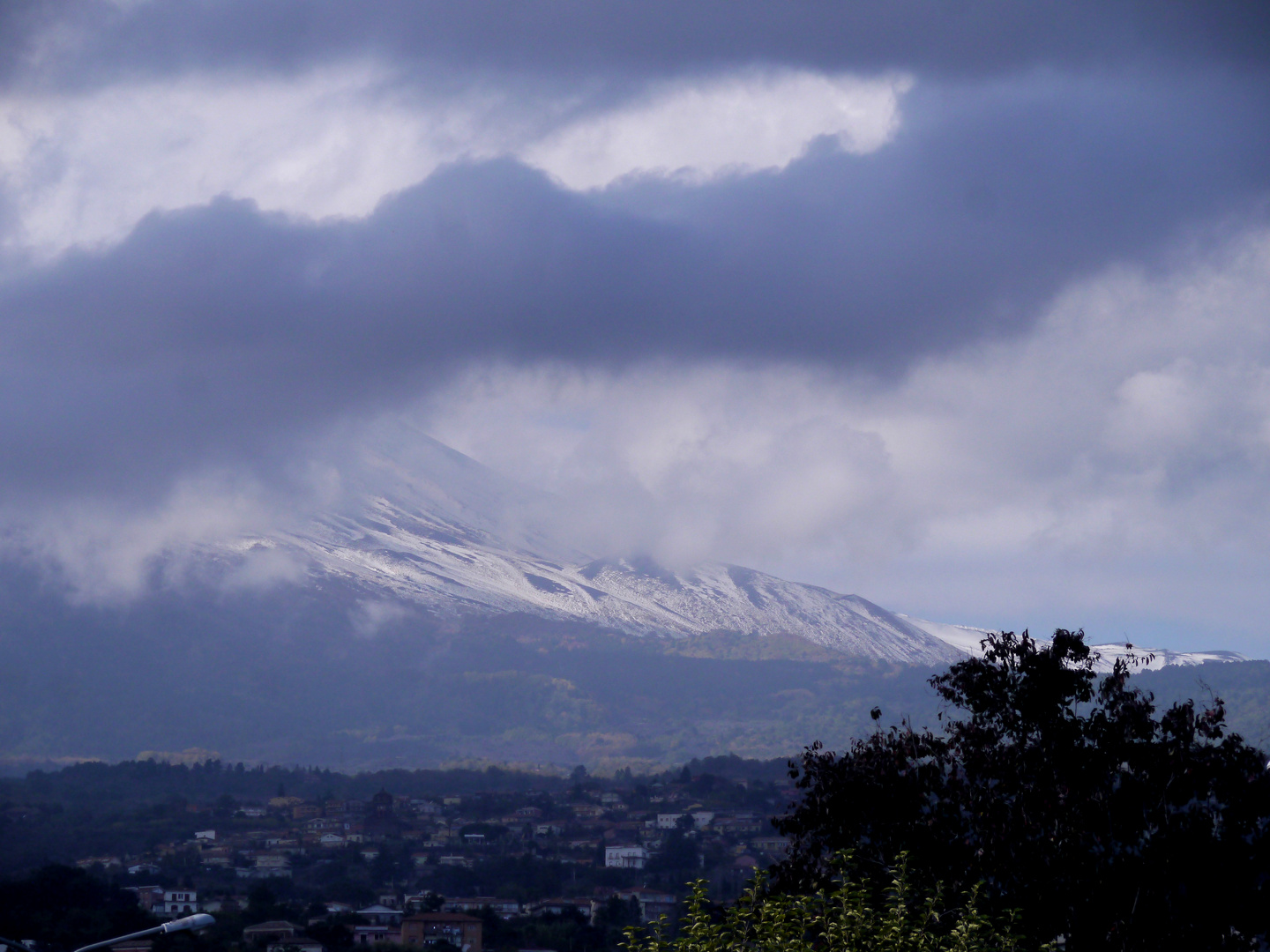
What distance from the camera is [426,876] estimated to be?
16912cm

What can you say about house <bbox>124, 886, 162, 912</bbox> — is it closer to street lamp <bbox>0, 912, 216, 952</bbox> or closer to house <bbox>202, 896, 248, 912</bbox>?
house <bbox>202, 896, 248, 912</bbox>

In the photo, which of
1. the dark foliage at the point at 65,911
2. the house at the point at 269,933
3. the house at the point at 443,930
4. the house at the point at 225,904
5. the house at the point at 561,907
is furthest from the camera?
the house at the point at 225,904

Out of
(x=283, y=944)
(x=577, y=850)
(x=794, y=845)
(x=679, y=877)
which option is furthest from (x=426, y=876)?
(x=794, y=845)

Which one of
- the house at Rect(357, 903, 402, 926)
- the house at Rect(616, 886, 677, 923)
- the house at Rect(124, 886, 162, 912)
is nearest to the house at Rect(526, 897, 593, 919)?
the house at Rect(616, 886, 677, 923)

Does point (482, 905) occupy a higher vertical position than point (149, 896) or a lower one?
→ lower

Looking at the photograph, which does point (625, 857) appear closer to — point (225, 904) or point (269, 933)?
point (225, 904)

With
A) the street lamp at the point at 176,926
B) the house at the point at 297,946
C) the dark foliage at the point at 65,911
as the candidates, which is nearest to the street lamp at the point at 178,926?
the street lamp at the point at 176,926

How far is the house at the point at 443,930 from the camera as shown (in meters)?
104

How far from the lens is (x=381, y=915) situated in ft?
411

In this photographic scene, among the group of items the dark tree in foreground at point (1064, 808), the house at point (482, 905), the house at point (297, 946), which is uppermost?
the dark tree in foreground at point (1064, 808)

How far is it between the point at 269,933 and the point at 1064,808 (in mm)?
85705

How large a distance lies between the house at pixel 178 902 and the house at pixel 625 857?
46759 mm

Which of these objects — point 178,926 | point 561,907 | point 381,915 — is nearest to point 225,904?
point 381,915

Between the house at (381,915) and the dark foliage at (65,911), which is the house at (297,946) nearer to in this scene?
the dark foliage at (65,911)
